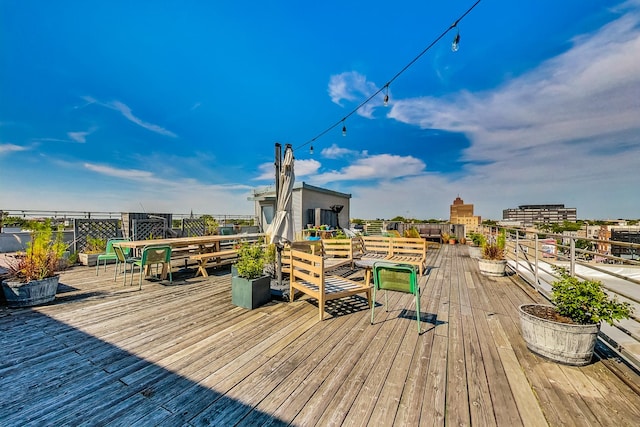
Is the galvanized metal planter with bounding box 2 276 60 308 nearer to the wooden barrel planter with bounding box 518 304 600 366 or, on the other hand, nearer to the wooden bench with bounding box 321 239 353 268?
the wooden bench with bounding box 321 239 353 268

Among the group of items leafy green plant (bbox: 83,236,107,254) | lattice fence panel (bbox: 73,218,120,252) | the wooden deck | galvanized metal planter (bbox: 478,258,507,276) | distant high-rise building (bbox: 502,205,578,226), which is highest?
distant high-rise building (bbox: 502,205,578,226)

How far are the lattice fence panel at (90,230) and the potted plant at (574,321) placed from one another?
10.5m

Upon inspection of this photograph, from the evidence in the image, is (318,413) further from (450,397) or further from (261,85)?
(261,85)

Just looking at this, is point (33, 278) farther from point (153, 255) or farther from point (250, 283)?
point (250, 283)

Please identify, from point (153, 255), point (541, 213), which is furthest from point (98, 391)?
point (541, 213)

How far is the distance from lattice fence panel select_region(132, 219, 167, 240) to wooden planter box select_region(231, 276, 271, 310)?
21.6 ft

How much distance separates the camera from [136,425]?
1.49 m

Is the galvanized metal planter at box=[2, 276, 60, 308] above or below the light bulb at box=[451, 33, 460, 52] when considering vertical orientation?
below

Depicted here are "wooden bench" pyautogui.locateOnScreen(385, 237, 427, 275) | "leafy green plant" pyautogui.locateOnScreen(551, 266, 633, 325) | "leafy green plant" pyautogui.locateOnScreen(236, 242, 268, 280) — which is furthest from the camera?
"wooden bench" pyautogui.locateOnScreen(385, 237, 427, 275)

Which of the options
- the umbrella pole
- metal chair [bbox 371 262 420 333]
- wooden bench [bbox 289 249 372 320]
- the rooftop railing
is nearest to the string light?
the rooftop railing

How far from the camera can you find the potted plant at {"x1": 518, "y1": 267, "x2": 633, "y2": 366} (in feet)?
6.79

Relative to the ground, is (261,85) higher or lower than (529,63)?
higher

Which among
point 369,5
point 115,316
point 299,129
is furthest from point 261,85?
point 115,316

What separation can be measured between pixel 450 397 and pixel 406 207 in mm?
20502
